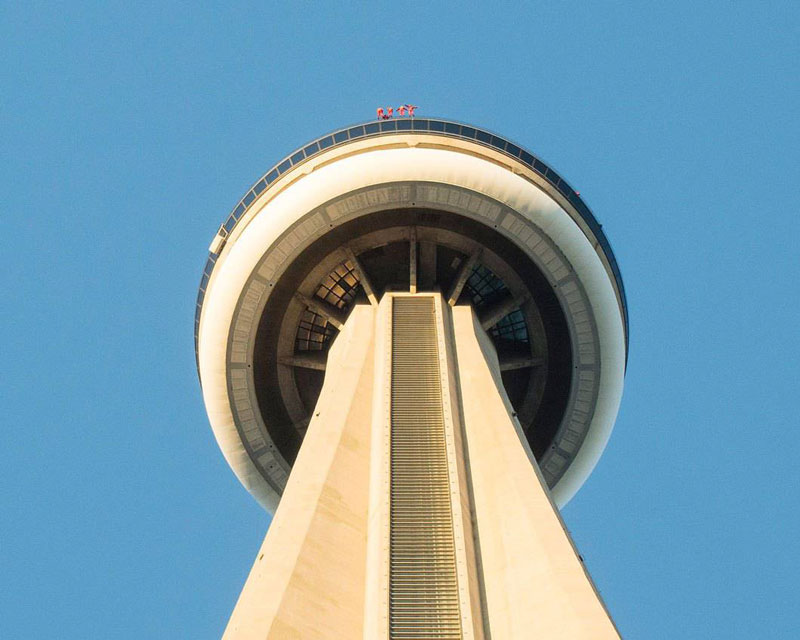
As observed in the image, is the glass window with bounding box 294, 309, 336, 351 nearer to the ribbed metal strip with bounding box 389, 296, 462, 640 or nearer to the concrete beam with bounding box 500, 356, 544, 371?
the ribbed metal strip with bounding box 389, 296, 462, 640

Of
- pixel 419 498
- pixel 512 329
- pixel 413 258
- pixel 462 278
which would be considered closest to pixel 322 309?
pixel 413 258

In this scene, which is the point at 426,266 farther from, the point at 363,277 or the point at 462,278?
the point at 363,277

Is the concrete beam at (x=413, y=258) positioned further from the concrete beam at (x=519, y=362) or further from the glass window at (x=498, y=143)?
the concrete beam at (x=519, y=362)

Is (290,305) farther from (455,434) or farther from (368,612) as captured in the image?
(368,612)

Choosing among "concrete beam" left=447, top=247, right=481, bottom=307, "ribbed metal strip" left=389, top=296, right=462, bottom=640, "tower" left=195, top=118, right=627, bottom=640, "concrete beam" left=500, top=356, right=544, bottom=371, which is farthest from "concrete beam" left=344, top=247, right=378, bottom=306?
"concrete beam" left=500, top=356, right=544, bottom=371

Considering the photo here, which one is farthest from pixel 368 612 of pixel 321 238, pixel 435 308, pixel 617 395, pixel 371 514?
pixel 617 395

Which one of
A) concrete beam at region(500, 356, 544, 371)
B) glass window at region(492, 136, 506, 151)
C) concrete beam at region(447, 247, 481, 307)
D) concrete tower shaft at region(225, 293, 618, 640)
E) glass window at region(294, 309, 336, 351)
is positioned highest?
glass window at region(492, 136, 506, 151)
